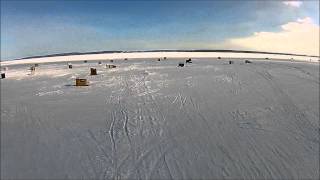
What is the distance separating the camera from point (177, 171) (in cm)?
767

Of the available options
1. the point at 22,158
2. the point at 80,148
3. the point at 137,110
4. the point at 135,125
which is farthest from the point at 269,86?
the point at 22,158

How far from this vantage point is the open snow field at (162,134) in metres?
7.79

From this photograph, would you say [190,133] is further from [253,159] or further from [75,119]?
[75,119]

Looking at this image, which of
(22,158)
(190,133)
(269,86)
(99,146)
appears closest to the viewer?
(22,158)

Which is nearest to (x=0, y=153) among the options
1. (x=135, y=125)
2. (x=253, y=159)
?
(x=135, y=125)

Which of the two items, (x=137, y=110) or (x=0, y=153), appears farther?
(x=137, y=110)

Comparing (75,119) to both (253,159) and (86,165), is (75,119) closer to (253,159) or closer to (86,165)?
(86,165)

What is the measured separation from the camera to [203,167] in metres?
7.88

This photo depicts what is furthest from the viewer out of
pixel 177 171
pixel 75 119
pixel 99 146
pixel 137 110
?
pixel 137 110

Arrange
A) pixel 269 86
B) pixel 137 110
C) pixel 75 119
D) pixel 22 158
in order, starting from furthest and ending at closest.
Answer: pixel 269 86
pixel 137 110
pixel 75 119
pixel 22 158

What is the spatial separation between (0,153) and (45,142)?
3.62 feet

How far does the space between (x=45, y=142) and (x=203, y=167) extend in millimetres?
4204

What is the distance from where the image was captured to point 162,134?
31.8 feet

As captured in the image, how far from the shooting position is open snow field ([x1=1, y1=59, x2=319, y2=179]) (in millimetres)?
7793
